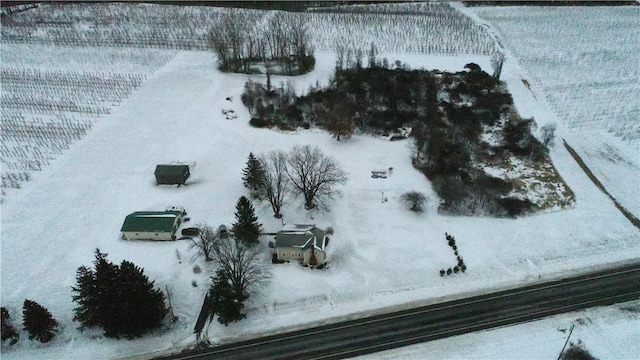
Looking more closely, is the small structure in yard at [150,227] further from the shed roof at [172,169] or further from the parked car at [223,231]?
the shed roof at [172,169]

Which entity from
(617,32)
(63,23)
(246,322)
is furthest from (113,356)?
(617,32)

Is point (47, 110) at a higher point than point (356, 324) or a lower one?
higher

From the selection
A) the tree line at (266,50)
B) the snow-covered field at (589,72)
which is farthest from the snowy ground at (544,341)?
the tree line at (266,50)

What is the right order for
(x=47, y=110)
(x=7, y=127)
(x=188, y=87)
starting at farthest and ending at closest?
(x=188, y=87)
(x=47, y=110)
(x=7, y=127)

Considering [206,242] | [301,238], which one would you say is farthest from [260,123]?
[301,238]

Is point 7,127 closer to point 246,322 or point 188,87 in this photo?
point 188,87

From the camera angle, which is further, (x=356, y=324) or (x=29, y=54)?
(x=29, y=54)

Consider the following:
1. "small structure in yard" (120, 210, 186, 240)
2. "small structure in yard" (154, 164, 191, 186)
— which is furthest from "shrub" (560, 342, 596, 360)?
"small structure in yard" (154, 164, 191, 186)
